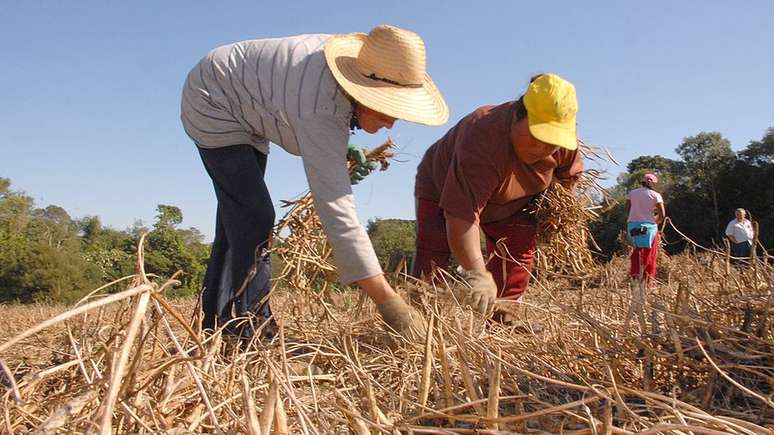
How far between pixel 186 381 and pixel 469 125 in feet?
4.77

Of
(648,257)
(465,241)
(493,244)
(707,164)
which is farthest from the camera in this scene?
(707,164)

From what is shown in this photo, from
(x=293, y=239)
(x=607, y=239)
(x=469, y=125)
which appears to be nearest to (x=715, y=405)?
(x=469, y=125)

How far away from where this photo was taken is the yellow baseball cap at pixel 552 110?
1898mm

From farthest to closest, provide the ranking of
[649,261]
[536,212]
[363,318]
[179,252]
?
1. [179,252]
2. [649,261]
3. [536,212]
4. [363,318]

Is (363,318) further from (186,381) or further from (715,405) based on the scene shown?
(715,405)

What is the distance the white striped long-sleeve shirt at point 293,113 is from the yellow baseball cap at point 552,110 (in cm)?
62

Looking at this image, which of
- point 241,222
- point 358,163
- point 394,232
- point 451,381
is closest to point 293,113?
point 241,222

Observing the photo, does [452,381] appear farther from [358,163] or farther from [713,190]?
[713,190]

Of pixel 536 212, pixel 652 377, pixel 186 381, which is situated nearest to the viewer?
pixel 186 381

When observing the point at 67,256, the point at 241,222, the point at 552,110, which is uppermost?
the point at 552,110

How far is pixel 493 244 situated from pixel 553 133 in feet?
2.96

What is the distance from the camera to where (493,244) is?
2.71m

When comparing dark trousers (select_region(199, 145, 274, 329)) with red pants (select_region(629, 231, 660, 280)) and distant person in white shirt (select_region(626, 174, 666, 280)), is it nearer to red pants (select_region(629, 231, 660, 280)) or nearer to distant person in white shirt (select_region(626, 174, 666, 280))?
red pants (select_region(629, 231, 660, 280))

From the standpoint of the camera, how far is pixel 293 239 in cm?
222
